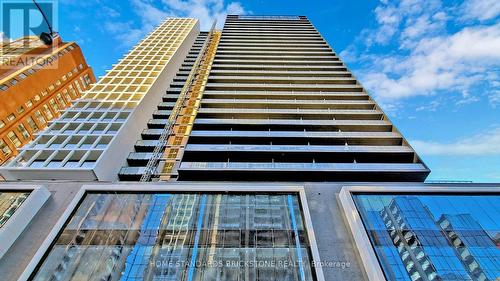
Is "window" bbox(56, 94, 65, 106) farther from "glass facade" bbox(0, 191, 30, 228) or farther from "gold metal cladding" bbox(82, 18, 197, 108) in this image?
"glass facade" bbox(0, 191, 30, 228)

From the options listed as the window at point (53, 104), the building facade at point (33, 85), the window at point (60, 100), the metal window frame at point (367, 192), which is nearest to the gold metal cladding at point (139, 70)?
the building facade at point (33, 85)

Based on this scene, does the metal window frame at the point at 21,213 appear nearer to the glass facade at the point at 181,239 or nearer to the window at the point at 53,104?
the glass facade at the point at 181,239

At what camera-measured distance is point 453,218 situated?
13.8m

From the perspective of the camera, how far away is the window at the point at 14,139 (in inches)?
1633

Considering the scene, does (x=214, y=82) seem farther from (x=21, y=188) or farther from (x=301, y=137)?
(x=21, y=188)

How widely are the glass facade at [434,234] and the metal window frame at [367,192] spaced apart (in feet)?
0.96

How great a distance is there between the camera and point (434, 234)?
13109 millimetres

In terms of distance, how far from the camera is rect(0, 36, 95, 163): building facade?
41.6m

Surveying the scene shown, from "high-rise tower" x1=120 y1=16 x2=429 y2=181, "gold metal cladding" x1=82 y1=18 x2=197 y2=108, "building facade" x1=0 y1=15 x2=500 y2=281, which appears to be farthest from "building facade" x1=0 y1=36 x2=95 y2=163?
"high-rise tower" x1=120 y1=16 x2=429 y2=181

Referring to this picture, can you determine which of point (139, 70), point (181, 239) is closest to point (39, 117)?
point (139, 70)

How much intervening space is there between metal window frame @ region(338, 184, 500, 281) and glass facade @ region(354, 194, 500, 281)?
11.5 inches

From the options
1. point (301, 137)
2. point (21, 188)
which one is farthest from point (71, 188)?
point (301, 137)

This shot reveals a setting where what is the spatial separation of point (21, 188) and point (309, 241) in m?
16.4

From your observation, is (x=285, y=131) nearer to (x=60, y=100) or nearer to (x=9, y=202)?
(x=9, y=202)
